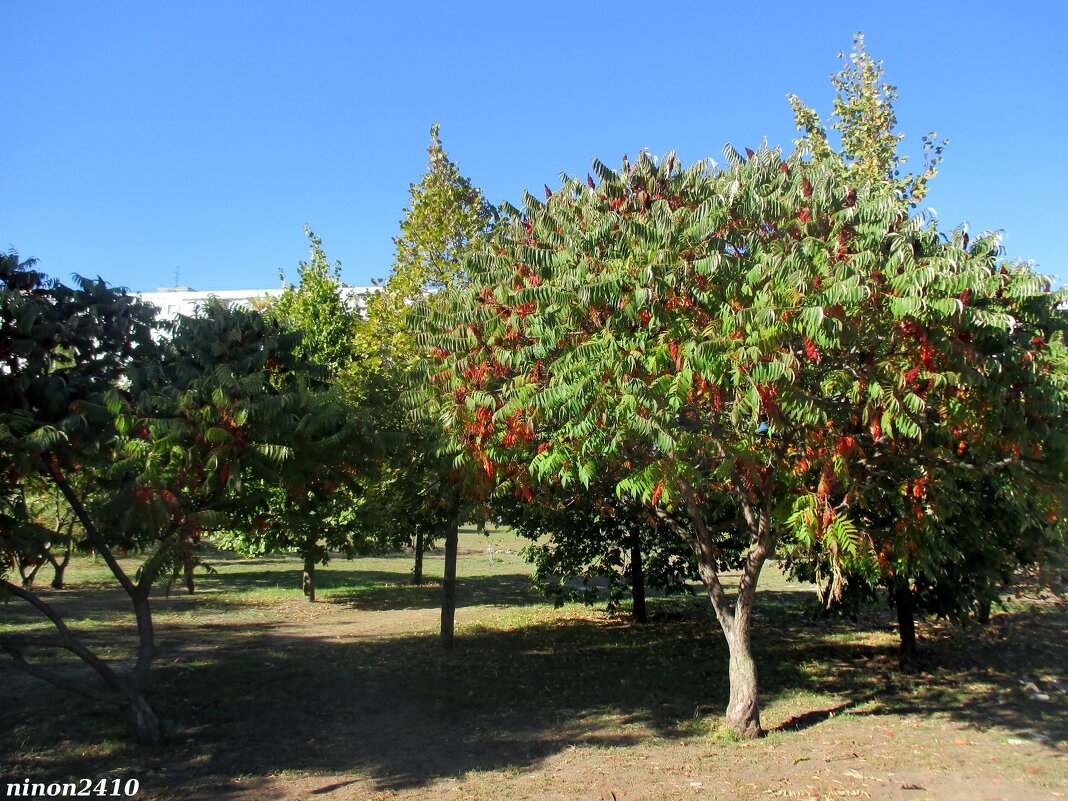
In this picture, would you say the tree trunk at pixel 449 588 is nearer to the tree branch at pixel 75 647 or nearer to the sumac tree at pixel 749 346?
the sumac tree at pixel 749 346

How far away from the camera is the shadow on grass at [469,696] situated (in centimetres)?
909

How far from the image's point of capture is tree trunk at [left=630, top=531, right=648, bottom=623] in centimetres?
1714

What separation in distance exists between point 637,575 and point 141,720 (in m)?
11.2

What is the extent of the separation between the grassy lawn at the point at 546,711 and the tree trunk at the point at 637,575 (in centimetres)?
43

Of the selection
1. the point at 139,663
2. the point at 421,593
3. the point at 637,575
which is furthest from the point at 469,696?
the point at 421,593

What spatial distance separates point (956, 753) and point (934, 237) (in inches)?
237

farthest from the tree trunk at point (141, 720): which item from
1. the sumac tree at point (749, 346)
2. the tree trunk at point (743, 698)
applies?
the tree trunk at point (743, 698)

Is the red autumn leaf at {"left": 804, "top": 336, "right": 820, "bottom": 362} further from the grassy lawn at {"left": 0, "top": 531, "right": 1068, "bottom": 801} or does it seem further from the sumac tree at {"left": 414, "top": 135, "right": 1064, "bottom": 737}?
the grassy lawn at {"left": 0, "top": 531, "right": 1068, "bottom": 801}

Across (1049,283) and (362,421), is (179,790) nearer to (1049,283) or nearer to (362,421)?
(362,421)

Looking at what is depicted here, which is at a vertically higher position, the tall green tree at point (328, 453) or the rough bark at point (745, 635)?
the tall green tree at point (328, 453)

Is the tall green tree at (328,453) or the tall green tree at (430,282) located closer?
the tall green tree at (328,453)

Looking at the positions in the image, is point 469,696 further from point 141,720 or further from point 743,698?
point 141,720

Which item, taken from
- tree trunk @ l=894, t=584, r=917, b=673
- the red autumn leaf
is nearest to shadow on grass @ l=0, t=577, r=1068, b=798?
tree trunk @ l=894, t=584, r=917, b=673

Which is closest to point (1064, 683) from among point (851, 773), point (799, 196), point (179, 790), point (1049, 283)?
point (851, 773)
